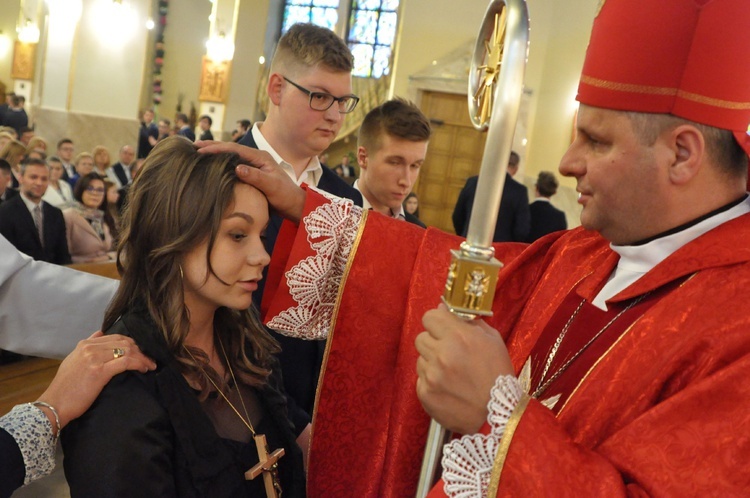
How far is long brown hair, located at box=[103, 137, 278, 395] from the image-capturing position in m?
1.71

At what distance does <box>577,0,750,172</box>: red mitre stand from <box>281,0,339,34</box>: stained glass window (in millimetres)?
19167

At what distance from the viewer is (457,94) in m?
14.7

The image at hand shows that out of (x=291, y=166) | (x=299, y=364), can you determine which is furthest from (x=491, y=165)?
(x=291, y=166)

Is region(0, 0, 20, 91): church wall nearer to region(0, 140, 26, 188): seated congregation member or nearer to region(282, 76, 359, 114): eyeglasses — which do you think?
region(0, 140, 26, 188): seated congregation member

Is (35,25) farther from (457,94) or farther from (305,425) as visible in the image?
(305,425)

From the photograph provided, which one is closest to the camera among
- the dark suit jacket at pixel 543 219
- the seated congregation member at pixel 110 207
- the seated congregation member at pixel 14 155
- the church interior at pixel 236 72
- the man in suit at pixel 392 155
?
the man in suit at pixel 392 155

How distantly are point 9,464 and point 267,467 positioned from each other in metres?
0.54

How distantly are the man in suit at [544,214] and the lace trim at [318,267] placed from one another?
621 centimetres

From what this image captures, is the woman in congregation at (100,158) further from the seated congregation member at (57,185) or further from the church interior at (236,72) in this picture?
the church interior at (236,72)

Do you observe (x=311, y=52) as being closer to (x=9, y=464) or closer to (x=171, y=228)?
(x=171, y=228)

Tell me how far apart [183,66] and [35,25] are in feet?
24.0

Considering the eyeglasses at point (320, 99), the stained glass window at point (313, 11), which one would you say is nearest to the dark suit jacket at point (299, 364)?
the eyeglasses at point (320, 99)

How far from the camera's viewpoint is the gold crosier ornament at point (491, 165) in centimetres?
98

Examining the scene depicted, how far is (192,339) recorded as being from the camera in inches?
71.3
